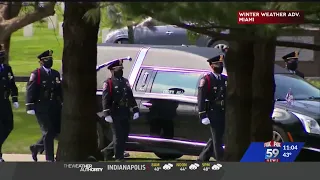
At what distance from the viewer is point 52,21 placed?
7855mm

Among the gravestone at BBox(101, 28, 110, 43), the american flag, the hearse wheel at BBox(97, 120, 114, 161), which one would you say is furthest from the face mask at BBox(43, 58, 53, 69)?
the american flag

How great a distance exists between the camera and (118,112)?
26.7 ft

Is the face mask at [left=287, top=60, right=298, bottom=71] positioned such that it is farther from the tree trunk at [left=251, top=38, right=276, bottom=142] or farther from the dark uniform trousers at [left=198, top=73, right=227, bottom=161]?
the dark uniform trousers at [left=198, top=73, right=227, bottom=161]

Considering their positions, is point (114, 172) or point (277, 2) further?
point (114, 172)

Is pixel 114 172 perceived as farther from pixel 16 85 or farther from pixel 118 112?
pixel 16 85

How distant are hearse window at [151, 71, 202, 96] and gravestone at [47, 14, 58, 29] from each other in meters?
1.09

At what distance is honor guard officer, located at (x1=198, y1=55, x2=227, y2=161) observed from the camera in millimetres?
8008

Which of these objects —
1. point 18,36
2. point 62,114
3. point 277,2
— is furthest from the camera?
point 62,114

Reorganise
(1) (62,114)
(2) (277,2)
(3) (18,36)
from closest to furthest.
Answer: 1. (2) (277,2)
2. (3) (18,36)
3. (1) (62,114)

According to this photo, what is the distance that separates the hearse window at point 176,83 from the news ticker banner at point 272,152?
0.79 m

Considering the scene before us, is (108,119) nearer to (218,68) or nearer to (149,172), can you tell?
(149,172)

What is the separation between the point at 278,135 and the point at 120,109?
1.53 m

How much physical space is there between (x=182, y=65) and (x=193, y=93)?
288 millimetres

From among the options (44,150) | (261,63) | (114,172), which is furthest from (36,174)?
(261,63)
